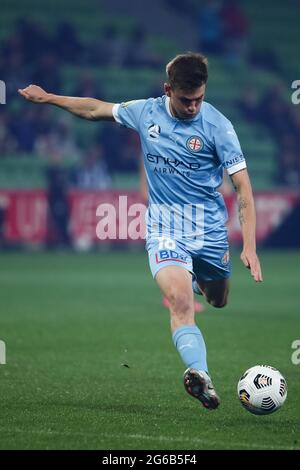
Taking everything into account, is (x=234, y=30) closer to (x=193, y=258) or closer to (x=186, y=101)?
(x=193, y=258)

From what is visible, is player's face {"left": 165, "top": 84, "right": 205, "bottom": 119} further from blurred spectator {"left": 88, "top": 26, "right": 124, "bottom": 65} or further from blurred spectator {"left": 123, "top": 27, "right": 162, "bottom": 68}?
blurred spectator {"left": 123, "top": 27, "right": 162, "bottom": 68}

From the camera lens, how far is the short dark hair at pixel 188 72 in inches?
258

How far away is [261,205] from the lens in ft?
76.0

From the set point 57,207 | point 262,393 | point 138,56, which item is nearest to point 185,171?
point 262,393

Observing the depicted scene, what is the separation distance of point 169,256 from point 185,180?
496 mm

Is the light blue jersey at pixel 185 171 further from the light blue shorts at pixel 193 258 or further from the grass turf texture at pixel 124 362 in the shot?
the grass turf texture at pixel 124 362

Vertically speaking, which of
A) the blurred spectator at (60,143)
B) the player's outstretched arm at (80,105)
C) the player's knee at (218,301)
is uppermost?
the player's outstretched arm at (80,105)

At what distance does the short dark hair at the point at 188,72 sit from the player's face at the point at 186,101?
36 mm

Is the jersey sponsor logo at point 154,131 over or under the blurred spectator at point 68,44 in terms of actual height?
over

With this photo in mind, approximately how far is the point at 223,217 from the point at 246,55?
74.9 ft

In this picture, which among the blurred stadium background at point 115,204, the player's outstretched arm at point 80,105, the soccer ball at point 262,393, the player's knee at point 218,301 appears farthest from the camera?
the player's knee at point 218,301

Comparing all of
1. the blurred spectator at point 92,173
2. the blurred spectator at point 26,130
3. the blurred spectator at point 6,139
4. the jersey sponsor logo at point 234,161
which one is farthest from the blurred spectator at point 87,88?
the jersey sponsor logo at point 234,161

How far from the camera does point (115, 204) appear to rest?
2159 centimetres
